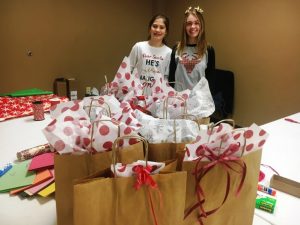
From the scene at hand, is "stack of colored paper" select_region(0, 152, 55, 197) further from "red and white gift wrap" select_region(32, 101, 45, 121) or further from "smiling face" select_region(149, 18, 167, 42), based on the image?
"smiling face" select_region(149, 18, 167, 42)

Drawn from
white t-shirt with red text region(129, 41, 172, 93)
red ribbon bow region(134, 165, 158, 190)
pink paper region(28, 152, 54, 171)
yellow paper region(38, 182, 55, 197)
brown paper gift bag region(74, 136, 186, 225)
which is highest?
white t-shirt with red text region(129, 41, 172, 93)

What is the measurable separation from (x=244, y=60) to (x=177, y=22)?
4.60 feet

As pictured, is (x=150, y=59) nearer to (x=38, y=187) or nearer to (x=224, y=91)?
(x=224, y=91)

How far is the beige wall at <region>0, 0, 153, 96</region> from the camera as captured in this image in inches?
138

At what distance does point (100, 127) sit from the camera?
0.76m

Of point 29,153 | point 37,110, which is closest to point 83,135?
point 29,153

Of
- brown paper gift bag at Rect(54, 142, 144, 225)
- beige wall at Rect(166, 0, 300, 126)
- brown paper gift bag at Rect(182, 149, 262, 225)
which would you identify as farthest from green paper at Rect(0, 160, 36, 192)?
beige wall at Rect(166, 0, 300, 126)

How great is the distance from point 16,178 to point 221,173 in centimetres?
77

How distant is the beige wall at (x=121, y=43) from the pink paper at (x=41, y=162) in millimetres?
2841

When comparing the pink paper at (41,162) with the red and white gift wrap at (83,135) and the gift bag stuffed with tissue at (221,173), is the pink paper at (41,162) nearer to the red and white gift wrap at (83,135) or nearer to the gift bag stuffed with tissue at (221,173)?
the red and white gift wrap at (83,135)

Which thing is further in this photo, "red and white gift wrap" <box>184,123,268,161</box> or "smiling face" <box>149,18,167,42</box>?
"smiling face" <box>149,18,167,42</box>

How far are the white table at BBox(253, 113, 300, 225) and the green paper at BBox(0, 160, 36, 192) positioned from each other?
2.70 ft

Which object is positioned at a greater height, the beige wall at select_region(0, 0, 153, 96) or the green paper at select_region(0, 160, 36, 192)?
the beige wall at select_region(0, 0, 153, 96)

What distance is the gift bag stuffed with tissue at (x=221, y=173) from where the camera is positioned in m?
0.75
